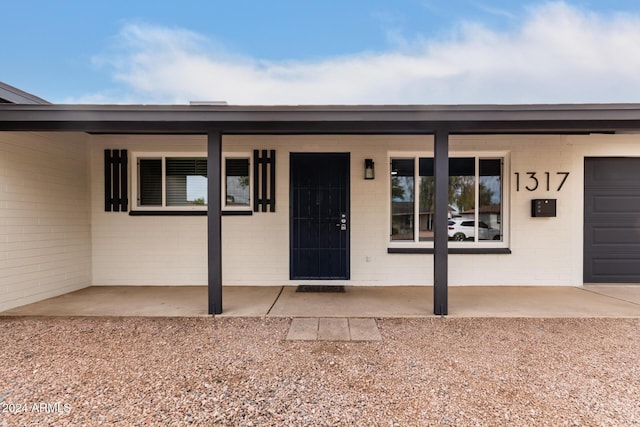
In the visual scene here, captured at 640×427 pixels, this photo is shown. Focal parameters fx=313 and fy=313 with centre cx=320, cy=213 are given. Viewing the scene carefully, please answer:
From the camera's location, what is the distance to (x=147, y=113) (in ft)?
11.5

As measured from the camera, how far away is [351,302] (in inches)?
171

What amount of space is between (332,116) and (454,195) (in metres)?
3.00

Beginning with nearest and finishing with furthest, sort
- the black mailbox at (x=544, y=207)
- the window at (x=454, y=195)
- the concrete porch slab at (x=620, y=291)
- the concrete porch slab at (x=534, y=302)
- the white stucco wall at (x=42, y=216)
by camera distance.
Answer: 1. the concrete porch slab at (x=534, y=302)
2. the white stucco wall at (x=42, y=216)
3. the concrete porch slab at (x=620, y=291)
4. the black mailbox at (x=544, y=207)
5. the window at (x=454, y=195)

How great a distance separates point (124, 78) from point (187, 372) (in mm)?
13867

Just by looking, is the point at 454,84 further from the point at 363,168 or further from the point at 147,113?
the point at 147,113

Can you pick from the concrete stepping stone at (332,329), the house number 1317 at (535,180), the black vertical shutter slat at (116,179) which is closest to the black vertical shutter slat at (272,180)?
the concrete stepping stone at (332,329)

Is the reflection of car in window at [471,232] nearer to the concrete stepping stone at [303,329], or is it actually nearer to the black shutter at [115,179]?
the concrete stepping stone at [303,329]

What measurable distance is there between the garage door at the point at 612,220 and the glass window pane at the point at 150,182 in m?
7.29

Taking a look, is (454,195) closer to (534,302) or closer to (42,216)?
(534,302)

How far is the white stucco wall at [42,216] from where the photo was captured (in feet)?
13.3

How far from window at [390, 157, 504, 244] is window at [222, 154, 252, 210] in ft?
8.29

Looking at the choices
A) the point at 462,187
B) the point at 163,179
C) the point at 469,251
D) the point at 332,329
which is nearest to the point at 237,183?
the point at 163,179

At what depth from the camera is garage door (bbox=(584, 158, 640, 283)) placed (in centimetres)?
526

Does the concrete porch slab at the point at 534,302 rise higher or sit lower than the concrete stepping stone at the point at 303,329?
higher
